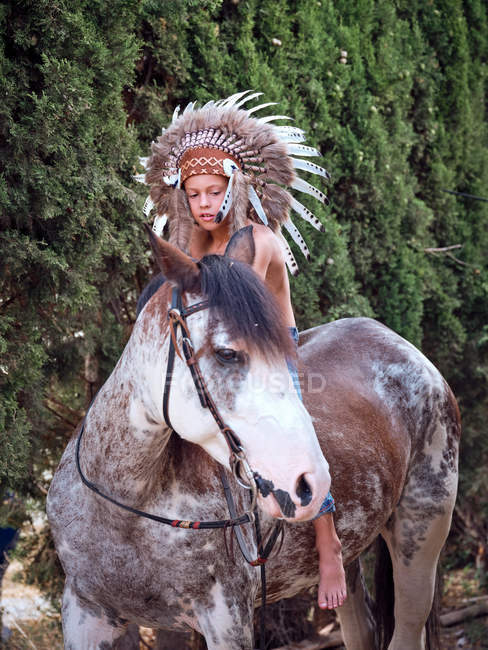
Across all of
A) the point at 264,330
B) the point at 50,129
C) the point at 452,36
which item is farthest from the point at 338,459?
the point at 452,36

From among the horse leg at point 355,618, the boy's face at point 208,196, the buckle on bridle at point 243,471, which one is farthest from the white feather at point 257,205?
the horse leg at point 355,618

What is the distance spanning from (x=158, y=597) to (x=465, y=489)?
3.96 m

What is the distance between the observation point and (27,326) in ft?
9.39

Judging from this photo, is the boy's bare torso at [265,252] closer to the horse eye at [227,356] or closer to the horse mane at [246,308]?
the horse mane at [246,308]

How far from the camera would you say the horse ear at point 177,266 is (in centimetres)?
180

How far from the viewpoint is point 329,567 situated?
7.63 feet

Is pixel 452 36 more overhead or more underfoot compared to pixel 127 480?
more overhead

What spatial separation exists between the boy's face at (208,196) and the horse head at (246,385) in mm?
518

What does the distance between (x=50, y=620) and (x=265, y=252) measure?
11.3ft

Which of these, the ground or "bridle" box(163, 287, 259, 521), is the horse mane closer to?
"bridle" box(163, 287, 259, 521)

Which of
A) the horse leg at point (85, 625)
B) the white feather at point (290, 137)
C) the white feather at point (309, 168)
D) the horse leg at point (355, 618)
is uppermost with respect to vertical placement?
the white feather at point (290, 137)

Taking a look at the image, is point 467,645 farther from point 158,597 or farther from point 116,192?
point 116,192

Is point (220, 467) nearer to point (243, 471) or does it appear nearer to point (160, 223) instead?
point (243, 471)

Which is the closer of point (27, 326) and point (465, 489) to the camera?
point (27, 326)
